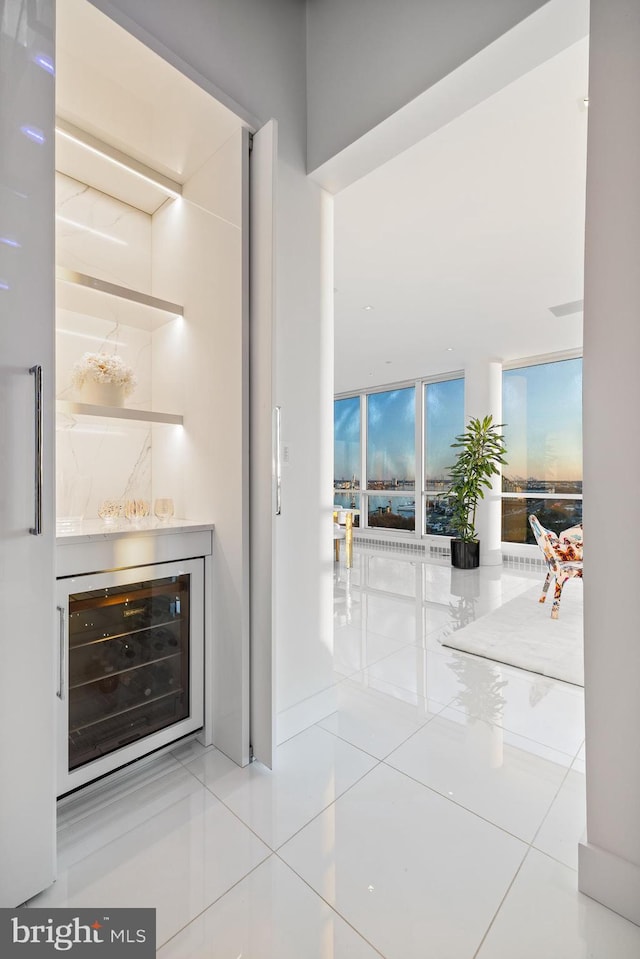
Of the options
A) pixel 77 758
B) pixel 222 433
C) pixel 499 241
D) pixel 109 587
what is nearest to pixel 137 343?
pixel 222 433

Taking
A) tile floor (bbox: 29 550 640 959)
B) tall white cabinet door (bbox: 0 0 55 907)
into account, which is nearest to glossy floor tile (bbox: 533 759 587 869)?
tile floor (bbox: 29 550 640 959)

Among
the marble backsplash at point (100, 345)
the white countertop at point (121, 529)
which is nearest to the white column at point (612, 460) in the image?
the white countertop at point (121, 529)

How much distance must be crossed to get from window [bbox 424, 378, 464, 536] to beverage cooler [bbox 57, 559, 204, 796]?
558 centimetres

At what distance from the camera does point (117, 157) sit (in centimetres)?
185

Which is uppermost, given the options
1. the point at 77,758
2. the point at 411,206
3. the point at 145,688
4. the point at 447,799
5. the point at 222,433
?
the point at 411,206

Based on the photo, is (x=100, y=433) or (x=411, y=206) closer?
(x=100, y=433)

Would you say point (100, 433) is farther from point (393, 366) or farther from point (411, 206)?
point (393, 366)

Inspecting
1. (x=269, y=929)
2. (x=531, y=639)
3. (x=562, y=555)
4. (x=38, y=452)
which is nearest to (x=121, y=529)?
(x=38, y=452)

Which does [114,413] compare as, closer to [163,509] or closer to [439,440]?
[163,509]

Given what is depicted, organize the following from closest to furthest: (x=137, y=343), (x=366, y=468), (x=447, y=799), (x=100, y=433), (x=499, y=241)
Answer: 1. (x=447, y=799)
2. (x=100, y=433)
3. (x=137, y=343)
4. (x=499, y=241)
5. (x=366, y=468)

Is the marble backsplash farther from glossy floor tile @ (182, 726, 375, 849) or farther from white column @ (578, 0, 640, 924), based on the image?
white column @ (578, 0, 640, 924)

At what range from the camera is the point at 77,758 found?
1506 millimetres

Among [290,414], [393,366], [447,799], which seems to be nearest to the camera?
[447,799]

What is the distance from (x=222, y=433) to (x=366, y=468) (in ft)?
21.0
